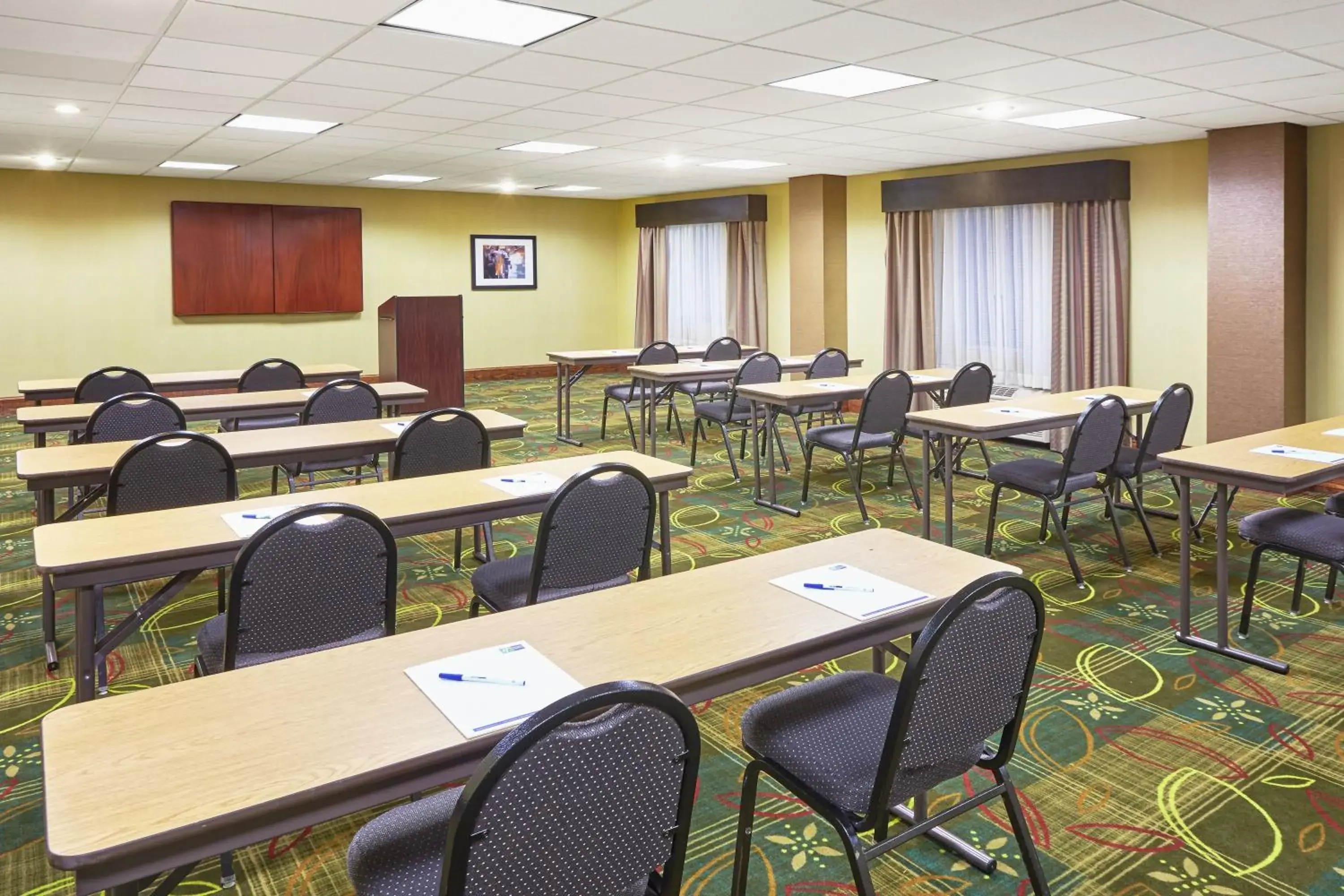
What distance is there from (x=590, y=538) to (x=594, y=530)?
3cm

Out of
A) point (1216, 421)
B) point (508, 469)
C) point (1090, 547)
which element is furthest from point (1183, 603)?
point (1216, 421)

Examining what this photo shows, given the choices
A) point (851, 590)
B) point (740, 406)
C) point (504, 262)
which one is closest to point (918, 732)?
point (851, 590)

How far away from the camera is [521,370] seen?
13.7m

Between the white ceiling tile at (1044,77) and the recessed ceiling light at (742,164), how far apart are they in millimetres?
3634

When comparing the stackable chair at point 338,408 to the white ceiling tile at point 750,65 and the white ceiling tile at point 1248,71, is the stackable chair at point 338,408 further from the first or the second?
the white ceiling tile at point 1248,71

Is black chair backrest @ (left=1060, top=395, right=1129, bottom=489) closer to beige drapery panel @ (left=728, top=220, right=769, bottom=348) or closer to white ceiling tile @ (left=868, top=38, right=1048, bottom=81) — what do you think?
white ceiling tile @ (left=868, top=38, right=1048, bottom=81)

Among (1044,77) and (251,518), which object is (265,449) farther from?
(1044,77)

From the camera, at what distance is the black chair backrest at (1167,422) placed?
4.77 metres

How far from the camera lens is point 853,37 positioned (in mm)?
4215

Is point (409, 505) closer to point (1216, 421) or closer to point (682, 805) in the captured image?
point (682, 805)

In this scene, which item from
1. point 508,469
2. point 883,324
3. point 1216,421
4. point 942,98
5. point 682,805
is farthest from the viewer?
point 883,324

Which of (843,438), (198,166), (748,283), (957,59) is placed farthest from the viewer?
(748,283)

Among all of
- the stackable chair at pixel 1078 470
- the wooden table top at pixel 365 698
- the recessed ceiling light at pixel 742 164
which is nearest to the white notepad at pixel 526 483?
the wooden table top at pixel 365 698

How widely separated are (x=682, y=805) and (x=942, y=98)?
5.06 meters
